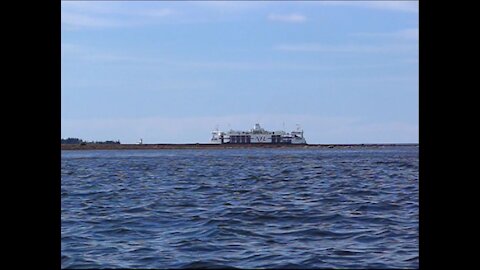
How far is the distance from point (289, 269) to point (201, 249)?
85.0 inches

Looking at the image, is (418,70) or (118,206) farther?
(118,206)

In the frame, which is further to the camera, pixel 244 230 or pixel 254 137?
pixel 254 137

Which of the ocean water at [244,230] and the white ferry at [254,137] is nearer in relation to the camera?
the ocean water at [244,230]

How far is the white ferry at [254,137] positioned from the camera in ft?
501

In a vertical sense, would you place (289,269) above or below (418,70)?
below

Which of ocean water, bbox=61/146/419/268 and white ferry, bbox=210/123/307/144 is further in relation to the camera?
white ferry, bbox=210/123/307/144

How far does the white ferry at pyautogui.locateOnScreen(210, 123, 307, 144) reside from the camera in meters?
153

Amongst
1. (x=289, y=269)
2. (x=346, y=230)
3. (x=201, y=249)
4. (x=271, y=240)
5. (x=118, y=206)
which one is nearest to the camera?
(x=289, y=269)

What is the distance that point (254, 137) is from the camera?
505 feet
